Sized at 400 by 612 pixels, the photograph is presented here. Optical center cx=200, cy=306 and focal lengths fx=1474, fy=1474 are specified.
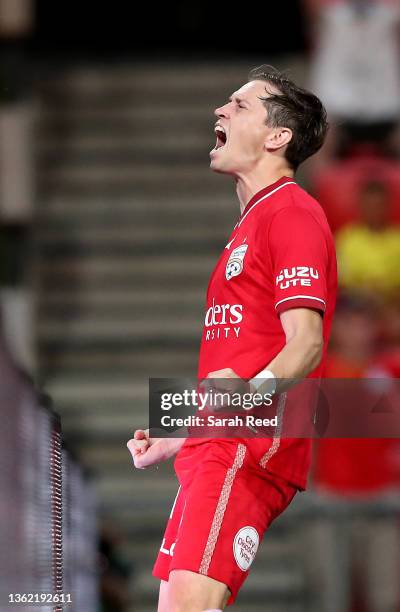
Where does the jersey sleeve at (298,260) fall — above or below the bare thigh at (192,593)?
above

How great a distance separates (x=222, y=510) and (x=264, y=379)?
41cm

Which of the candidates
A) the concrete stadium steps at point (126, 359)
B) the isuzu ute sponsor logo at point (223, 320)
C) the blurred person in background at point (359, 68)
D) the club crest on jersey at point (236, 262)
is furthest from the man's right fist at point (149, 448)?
the concrete stadium steps at point (126, 359)

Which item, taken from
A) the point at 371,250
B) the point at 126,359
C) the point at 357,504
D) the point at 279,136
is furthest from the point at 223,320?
the point at 126,359

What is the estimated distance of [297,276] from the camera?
11.9 ft

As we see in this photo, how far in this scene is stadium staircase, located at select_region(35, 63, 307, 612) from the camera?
32.5 feet

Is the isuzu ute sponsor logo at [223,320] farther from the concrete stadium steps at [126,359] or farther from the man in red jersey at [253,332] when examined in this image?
the concrete stadium steps at [126,359]

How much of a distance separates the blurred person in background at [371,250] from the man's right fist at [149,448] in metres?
5.25

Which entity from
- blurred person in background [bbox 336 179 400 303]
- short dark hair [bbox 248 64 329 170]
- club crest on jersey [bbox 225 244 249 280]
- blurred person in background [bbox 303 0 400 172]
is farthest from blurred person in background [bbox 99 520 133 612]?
blurred person in background [bbox 303 0 400 172]

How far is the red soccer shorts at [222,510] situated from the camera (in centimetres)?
367

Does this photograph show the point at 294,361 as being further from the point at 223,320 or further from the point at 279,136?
the point at 279,136

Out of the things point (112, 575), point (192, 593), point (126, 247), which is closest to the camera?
point (192, 593)

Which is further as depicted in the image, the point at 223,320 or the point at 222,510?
the point at 223,320

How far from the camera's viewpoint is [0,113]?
36.3 ft

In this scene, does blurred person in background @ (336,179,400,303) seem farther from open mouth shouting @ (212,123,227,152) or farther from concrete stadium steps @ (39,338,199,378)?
open mouth shouting @ (212,123,227,152)
